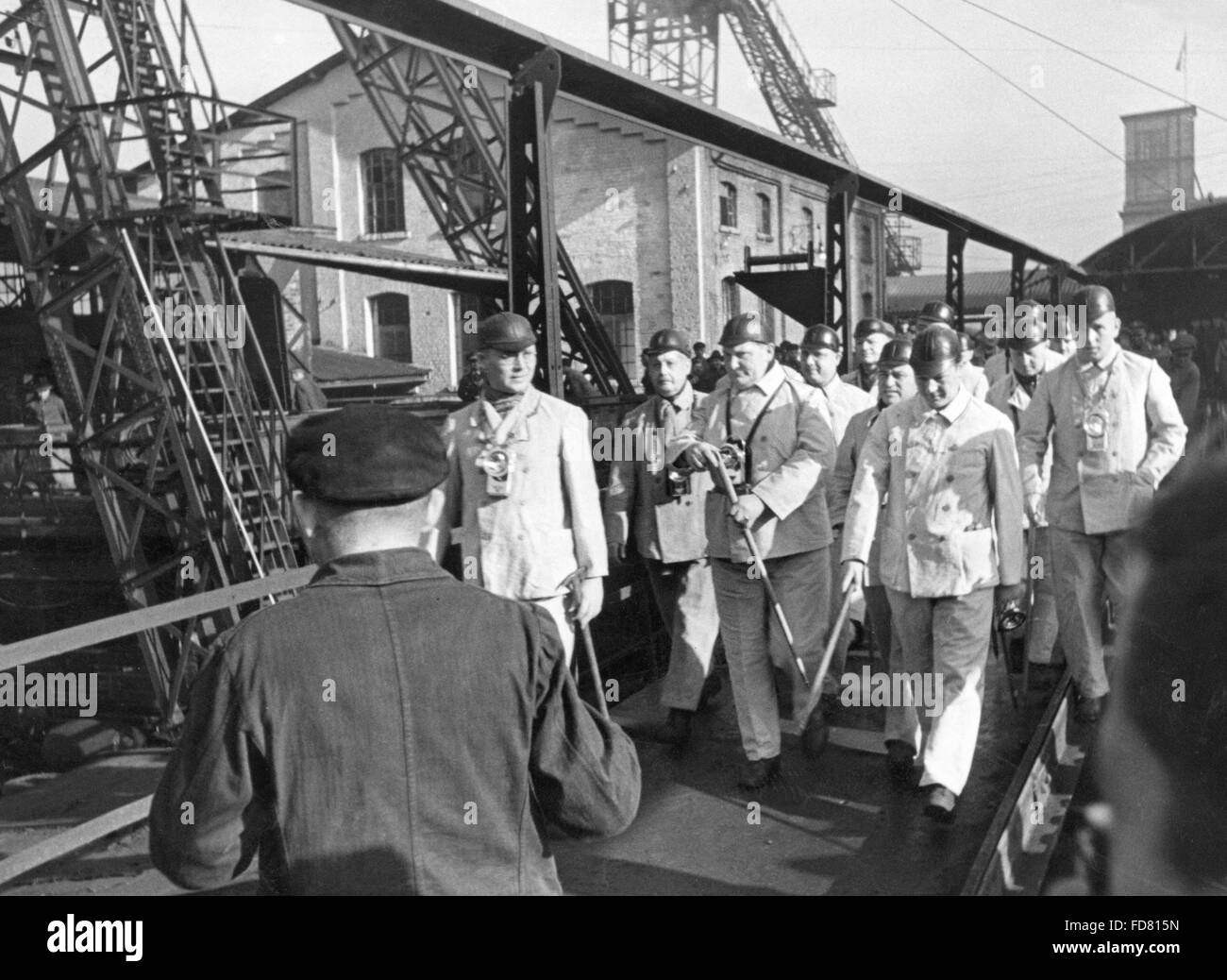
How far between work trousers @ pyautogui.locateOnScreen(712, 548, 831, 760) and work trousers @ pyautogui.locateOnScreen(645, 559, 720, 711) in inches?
19.2

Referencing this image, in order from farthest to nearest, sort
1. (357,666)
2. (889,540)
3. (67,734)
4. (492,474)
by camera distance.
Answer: (67,734)
(889,540)
(492,474)
(357,666)

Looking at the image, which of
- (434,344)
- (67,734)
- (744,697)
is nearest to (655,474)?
(744,697)

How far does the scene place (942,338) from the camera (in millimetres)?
5086

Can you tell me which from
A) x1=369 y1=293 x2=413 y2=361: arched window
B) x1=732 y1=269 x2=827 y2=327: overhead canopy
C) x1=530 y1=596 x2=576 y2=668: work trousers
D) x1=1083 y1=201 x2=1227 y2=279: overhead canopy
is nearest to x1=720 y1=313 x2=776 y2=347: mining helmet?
x1=530 y1=596 x2=576 y2=668: work trousers

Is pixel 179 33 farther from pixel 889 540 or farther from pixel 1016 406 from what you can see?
pixel 889 540

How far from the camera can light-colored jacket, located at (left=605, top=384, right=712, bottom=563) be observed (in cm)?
607

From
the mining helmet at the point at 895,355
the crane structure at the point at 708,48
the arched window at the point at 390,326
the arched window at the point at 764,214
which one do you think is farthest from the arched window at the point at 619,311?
the mining helmet at the point at 895,355

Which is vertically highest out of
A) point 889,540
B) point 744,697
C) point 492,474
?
point 492,474

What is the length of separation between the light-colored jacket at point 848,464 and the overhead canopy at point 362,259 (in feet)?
21.8

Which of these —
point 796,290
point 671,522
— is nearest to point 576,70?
point 671,522

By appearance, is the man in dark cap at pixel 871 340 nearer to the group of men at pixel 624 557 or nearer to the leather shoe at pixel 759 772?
the group of men at pixel 624 557

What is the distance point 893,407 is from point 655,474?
1.26m

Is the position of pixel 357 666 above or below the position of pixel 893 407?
below
